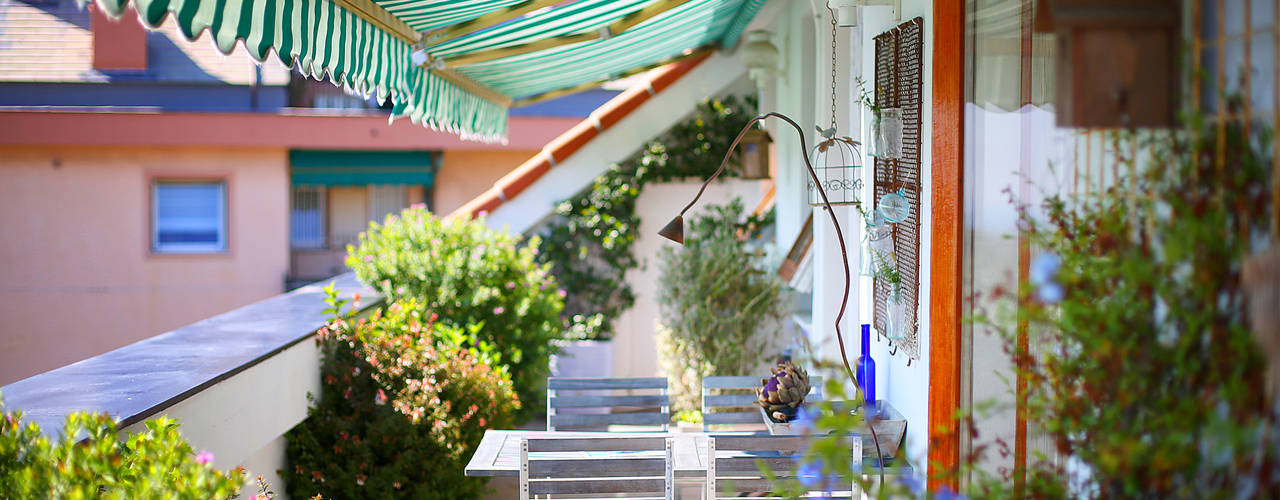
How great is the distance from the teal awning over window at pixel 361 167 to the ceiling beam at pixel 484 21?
1115cm

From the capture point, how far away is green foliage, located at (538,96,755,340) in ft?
33.1

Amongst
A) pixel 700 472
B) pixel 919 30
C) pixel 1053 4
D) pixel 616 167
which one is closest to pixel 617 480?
pixel 700 472

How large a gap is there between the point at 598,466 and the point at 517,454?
0.51 m

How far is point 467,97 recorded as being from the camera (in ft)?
24.4

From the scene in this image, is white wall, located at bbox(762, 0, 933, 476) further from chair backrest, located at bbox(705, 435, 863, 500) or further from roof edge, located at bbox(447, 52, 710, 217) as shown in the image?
roof edge, located at bbox(447, 52, 710, 217)

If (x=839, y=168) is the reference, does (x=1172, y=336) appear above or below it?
below

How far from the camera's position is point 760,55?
7.82 metres

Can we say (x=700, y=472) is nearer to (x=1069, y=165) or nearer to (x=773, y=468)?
(x=773, y=468)

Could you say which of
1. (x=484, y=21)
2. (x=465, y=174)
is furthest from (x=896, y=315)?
(x=465, y=174)

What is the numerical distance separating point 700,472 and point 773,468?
371mm

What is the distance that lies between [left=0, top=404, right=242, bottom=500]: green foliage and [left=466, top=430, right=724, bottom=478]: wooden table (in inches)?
55.2

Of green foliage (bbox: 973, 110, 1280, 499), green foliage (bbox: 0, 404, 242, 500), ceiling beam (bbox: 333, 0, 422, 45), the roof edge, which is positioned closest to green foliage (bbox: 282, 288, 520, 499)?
ceiling beam (bbox: 333, 0, 422, 45)

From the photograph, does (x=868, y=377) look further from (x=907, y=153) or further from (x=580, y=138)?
(x=580, y=138)

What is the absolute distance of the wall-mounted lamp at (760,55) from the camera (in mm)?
7828
